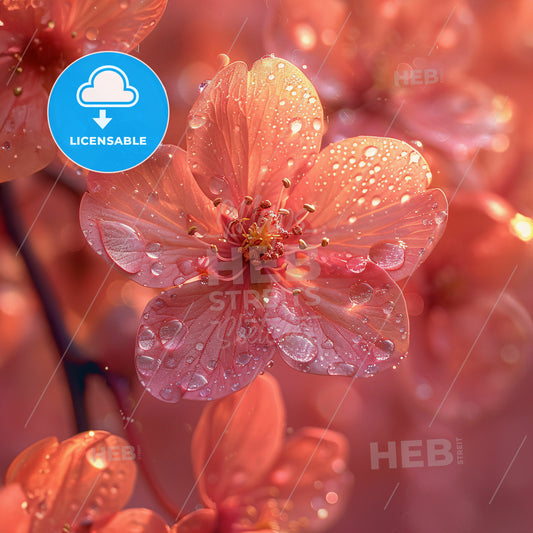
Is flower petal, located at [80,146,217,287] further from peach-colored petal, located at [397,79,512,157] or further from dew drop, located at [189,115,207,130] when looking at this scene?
peach-colored petal, located at [397,79,512,157]

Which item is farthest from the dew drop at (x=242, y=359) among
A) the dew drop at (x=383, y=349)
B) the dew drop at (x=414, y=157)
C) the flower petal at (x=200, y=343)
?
the dew drop at (x=414, y=157)

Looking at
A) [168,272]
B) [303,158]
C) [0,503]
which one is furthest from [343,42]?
[0,503]

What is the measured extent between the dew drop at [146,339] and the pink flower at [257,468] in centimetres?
8

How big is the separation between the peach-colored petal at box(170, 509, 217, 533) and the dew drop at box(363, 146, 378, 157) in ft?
1.09

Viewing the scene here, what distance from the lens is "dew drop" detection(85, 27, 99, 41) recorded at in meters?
0.43

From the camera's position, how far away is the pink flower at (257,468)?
0.45 meters

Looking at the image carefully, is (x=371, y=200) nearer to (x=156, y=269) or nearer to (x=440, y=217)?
(x=440, y=217)

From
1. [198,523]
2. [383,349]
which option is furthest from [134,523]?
[383,349]

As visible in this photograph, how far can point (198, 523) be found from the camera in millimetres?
444

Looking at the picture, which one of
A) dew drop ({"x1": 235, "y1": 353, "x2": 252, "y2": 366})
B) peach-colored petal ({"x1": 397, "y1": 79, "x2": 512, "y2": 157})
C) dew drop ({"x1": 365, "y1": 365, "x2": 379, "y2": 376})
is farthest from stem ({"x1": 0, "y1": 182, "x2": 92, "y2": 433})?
peach-colored petal ({"x1": 397, "y1": 79, "x2": 512, "y2": 157})

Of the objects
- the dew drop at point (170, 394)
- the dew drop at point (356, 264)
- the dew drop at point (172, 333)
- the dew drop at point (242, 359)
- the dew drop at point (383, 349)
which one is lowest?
the dew drop at point (170, 394)

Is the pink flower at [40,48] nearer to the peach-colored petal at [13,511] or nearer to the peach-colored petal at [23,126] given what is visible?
the peach-colored petal at [23,126]

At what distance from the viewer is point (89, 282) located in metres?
0.45

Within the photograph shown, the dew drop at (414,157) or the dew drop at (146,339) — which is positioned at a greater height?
the dew drop at (414,157)
